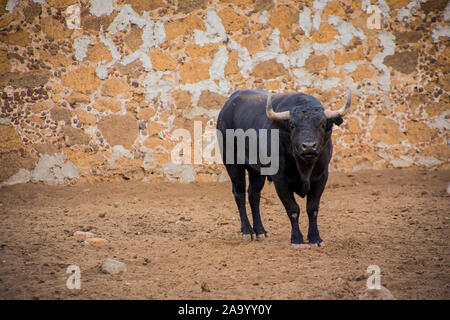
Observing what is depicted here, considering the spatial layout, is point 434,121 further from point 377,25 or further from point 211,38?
point 211,38

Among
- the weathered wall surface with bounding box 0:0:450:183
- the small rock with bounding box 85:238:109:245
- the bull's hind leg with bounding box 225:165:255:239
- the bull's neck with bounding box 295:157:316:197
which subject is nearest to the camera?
the bull's neck with bounding box 295:157:316:197

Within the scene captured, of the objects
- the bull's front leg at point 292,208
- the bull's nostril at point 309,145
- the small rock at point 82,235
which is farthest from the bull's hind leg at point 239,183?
the small rock at point 82,235

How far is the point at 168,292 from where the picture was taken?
353 centimetres

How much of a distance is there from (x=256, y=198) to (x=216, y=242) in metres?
0.71

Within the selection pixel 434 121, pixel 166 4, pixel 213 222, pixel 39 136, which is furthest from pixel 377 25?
pixel 39 136

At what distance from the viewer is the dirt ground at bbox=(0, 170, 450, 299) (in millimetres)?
3584

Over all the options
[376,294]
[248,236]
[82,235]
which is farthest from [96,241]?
[376,294]

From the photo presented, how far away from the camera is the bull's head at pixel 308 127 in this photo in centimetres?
419

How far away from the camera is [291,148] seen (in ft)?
15.0

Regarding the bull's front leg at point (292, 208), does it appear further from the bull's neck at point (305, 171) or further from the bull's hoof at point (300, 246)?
the bull's neck at point (305, 171)

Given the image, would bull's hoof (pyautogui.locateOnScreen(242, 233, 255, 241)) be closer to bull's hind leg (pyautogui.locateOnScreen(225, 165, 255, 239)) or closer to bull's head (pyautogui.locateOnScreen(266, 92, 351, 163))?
bull's hind leg (pyautogui.locateOnScreen(225, 165, 255, 239))

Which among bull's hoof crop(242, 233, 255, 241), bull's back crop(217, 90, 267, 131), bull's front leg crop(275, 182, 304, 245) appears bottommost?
bull's hoof crop(242, 233, 255, 241)

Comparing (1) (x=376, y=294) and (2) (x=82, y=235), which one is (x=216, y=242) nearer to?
(2) (x=82, y=235)

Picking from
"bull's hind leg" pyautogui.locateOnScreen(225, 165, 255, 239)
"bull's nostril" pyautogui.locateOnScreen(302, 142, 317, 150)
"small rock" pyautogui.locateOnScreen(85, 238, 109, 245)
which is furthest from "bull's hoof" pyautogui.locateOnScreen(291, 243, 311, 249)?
"small rock" pyautogui.locateOnScreen(85, 238, 109, 245)
